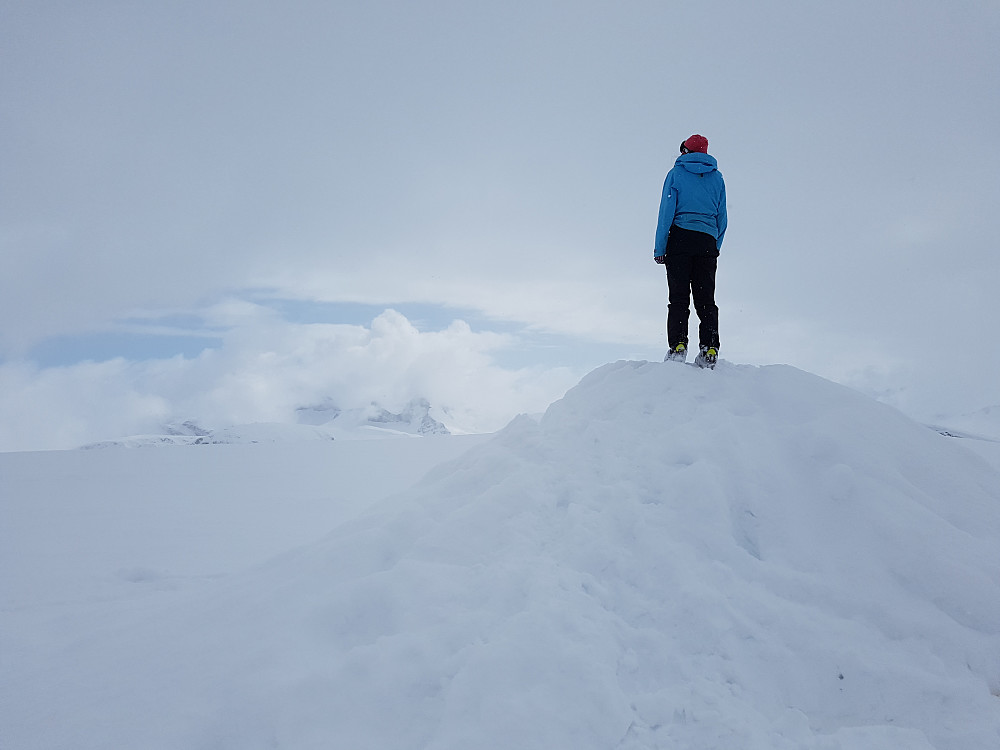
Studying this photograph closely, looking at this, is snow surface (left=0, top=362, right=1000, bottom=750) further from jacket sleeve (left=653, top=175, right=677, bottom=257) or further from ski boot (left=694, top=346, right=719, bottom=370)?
jacket sleeve (left=653, top=175, right=677, bottom=257)

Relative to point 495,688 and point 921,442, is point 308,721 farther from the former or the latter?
point 921,442

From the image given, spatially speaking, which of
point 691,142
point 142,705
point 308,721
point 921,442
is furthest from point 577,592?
point 691,142

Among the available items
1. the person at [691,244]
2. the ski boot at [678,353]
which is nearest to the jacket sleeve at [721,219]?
the person at [691,244]

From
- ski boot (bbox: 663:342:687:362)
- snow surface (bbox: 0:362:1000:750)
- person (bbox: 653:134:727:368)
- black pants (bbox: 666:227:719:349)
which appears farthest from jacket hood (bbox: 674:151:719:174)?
snow surface (bbox: 0:362:1000:750)

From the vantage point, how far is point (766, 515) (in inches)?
145

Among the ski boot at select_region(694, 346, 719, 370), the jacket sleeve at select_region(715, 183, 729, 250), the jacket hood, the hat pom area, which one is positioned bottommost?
the ski boot at select_region(694, 346, 719, 370)

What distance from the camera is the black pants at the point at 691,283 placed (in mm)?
5848

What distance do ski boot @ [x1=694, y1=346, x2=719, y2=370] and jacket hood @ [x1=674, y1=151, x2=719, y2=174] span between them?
211 centimetres

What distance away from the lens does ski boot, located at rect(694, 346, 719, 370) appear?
5.70 m

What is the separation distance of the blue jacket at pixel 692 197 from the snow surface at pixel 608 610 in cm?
182

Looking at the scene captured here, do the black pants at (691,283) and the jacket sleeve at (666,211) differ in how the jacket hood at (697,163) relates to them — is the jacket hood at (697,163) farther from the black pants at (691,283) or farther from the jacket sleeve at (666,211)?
the black pants at (691,283)

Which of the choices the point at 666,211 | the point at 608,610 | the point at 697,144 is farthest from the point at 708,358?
the point at 608,610

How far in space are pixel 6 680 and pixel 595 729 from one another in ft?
13.2

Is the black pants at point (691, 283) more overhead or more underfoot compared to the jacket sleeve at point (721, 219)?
more underfoot
